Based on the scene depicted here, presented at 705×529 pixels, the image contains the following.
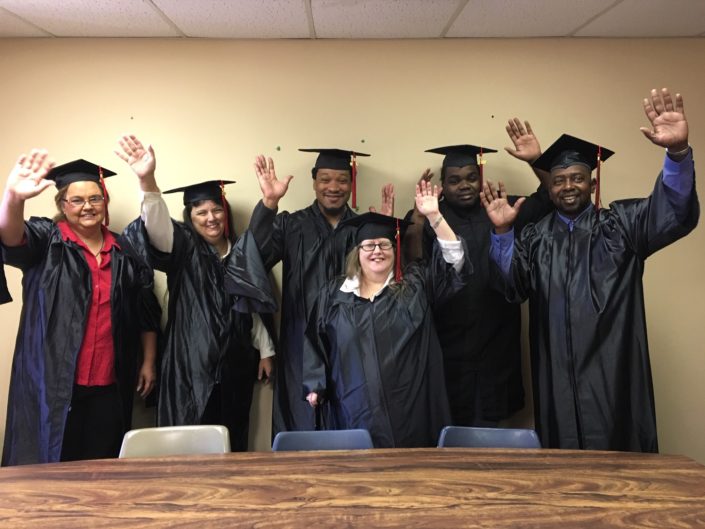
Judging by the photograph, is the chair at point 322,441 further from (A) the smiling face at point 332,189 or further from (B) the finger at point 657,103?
(B) the finger at point 657,103

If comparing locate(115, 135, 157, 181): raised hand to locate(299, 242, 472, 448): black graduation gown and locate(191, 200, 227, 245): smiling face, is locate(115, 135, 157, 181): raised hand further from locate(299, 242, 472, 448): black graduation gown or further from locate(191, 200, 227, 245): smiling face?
locate(299, 242, 472, 448): black graduation gown

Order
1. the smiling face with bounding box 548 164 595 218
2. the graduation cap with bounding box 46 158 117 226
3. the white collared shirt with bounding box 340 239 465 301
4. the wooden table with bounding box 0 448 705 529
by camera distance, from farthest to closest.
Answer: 1. the graduation cap with bounding box 46 158 117 226
2. the smiling face with bounding box 548 164 595 218
3. the white collared shirt with bounding box 340 239 465 301
4. the wooden table with bounding box 0 448 705 529

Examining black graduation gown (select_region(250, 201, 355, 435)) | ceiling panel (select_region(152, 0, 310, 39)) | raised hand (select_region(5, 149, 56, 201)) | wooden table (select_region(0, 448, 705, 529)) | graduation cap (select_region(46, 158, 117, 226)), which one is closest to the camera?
wooden table (select_region(0, 448, 705, 529))

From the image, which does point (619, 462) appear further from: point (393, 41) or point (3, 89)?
point (3, 89)

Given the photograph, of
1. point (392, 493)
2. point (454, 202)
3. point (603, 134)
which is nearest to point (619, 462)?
point (392, 493)

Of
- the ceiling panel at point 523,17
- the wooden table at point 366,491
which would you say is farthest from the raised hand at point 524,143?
the wooden table at point 366,491

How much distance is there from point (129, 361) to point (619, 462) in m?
2.08

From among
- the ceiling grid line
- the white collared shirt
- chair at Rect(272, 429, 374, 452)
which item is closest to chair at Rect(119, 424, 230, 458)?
chair at Rect(272, 429, 374, 452)

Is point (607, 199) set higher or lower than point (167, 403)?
higher

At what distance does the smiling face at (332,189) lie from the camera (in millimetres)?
2680

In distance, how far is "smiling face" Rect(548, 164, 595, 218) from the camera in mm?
2305

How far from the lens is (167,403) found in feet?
8.27

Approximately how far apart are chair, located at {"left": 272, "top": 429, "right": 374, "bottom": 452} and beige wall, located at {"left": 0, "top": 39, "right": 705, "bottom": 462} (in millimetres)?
1136

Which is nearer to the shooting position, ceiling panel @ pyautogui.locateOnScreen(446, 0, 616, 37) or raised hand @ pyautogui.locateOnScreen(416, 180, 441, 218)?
raised hand @ pyautogui.locateOnScreen(416, 180, 441, 218)
